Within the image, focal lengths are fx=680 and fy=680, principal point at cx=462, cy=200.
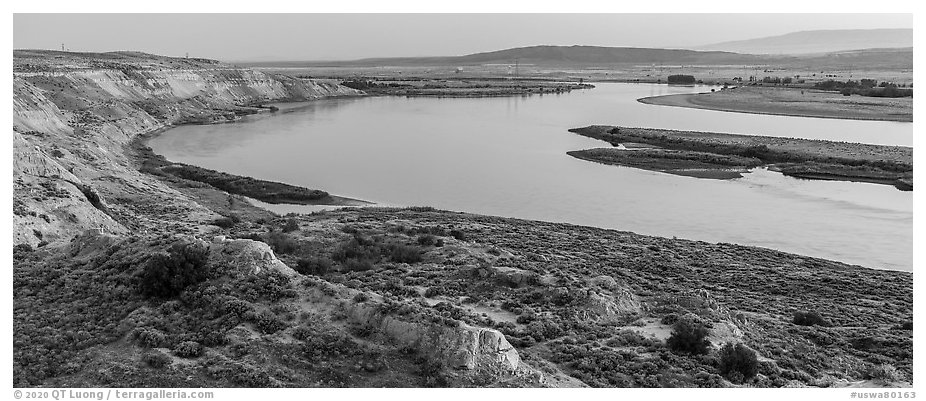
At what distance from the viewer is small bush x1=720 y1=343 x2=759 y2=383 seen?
1066 cm

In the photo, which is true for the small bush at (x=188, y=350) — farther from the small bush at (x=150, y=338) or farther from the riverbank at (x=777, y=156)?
the riverbank at (x=777, y=156)

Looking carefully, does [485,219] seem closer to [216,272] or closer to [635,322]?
[635,322]

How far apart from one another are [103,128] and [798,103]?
62632 mm

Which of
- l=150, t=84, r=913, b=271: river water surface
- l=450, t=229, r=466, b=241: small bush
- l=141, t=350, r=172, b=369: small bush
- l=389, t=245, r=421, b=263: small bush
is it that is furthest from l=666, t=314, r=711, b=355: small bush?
l=150, t=84, r=913, b=271: river water surface

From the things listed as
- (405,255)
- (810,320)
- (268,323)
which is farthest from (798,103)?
(268,323)

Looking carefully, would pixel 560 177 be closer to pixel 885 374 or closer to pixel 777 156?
pixel 777 156

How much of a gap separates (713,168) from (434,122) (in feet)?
93.9

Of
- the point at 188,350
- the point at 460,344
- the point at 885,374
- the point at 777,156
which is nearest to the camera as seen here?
the point at 460,344

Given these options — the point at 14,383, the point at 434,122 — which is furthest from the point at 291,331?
the point at 434,122

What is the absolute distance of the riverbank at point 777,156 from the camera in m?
34.7

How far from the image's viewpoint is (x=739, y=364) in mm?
10758

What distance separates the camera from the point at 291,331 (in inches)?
412

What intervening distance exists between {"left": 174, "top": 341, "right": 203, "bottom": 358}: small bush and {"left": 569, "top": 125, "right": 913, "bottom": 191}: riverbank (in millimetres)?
31162

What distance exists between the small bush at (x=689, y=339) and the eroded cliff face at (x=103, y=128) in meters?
14.0
